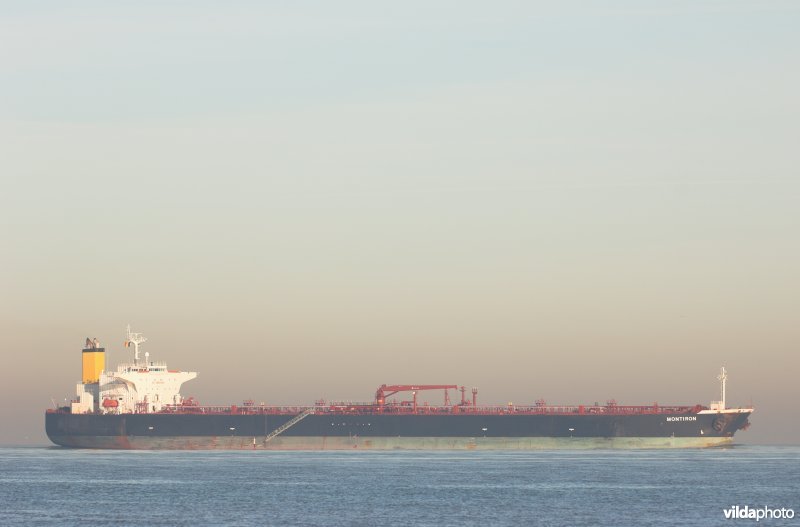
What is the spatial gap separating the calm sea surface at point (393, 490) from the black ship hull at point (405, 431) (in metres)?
1.70

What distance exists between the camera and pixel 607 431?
93375 millimetres

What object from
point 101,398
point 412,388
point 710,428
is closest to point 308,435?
point 412,388

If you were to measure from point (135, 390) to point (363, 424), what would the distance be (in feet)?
63.9

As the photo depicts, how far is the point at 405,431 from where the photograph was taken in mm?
95688

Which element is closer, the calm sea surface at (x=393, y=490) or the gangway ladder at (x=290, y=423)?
the calm sea surface at (x=393, y=490)

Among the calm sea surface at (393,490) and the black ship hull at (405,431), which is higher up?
the black ship hull at (405,431)

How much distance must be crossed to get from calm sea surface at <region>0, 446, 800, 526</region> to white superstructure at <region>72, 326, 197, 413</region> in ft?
33.7

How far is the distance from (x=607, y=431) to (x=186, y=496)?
37.7m

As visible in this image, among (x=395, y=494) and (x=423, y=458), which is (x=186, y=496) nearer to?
(x=395, y=494)

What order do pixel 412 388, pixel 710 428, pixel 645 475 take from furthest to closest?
pixel 412 388 < pixel 710 428 < pixel 645 475

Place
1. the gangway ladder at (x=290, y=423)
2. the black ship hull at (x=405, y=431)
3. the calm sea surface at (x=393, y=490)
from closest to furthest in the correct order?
the calm sea surface at (x=393, y=490), the black ship hull at (x=405, y=431), the gangway ladder at (x=290, y=423)

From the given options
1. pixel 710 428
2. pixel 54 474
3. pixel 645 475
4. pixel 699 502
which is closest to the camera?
pixel 699 502

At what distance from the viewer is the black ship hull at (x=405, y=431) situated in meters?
93.1

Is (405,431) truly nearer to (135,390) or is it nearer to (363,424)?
(363,424)
